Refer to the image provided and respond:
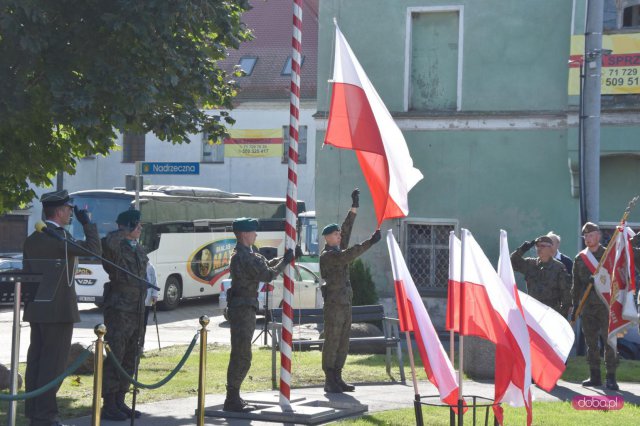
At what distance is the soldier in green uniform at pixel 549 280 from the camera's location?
1338cm

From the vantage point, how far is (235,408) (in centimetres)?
1049

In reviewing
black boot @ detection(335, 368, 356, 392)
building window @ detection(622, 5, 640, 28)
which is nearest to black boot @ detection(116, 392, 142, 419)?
black boot @ detection(335, 368, 356, 392)

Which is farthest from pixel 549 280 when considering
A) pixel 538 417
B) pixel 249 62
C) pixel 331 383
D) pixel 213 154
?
pixel 213 154

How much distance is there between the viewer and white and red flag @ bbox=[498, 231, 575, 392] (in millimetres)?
8305

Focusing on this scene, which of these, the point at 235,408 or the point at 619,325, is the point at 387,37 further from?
the point at 235,408

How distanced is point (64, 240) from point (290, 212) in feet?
8.00

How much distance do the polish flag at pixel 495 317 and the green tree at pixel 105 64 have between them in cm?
456

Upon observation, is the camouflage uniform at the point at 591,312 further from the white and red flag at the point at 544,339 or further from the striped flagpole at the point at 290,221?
the white and red flag at the point at 544,339

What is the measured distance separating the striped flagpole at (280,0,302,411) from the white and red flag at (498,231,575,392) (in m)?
2.64

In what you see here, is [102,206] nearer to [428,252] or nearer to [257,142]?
[428,252]

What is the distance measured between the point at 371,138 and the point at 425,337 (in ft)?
9.40

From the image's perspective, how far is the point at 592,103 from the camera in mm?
16469

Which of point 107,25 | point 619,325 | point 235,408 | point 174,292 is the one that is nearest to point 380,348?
point 619,325

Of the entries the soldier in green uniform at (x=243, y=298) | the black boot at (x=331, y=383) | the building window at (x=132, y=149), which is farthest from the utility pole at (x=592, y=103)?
→ the building window at (x=132, y=149)
